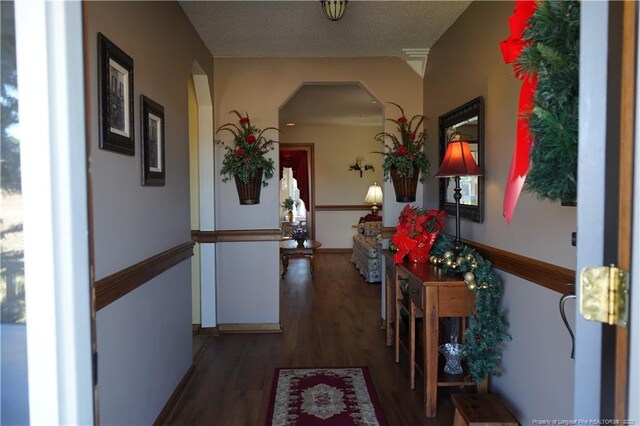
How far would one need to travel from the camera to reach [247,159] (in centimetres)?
394

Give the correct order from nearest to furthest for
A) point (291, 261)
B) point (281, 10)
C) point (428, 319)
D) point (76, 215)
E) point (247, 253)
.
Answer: point (76, 215)
point (428, 319)
point (281, 10)
point (247, 253)
point (291, 261)

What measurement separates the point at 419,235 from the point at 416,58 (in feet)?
5.87

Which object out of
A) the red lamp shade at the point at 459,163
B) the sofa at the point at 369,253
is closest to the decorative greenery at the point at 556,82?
the red lamp shade at the point at 459,163

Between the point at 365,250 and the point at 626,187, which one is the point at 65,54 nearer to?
the point at 626,187

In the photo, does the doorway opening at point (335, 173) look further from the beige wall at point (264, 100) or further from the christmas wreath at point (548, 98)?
the christmas wreath at point (548, 98)

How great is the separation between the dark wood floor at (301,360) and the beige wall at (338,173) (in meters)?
3.61

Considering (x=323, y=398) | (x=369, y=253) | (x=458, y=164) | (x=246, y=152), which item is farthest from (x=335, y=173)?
(x=323, y=398)

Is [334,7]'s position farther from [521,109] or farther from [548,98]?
[548,98]

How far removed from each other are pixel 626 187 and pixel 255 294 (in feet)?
12.3

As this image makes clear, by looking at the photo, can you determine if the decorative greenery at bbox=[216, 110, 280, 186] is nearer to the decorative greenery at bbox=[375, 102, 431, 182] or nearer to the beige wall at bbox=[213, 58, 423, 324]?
the beige wall at bbox=[213, 58, 423, 324]

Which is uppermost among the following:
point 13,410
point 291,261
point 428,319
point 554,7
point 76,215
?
point 554,7

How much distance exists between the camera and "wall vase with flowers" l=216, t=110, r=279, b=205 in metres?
3.95

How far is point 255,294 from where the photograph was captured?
4.25 meters

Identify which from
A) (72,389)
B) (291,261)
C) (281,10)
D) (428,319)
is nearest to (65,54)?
(72,389)
